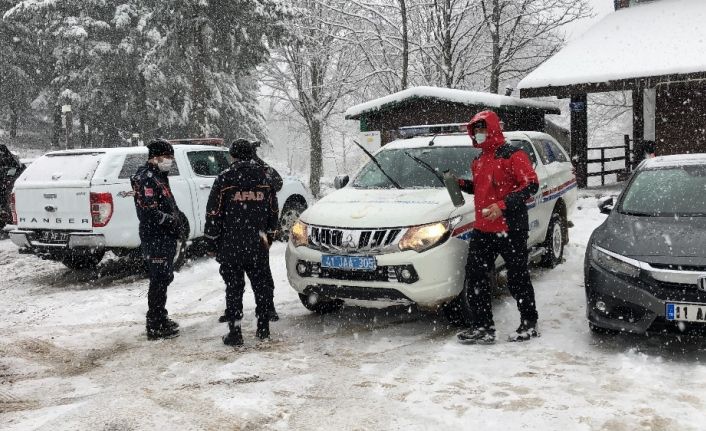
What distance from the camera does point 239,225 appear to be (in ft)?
17.5

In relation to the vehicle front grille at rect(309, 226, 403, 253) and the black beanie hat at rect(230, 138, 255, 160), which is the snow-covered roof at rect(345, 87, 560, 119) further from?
the black beanie hat at rect(230, 138, 255, 160)

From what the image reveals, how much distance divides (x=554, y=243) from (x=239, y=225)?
14.6 feet

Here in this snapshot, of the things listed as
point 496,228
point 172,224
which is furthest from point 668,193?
point 172,224

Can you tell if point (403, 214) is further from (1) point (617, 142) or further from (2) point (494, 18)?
(1) point (617, 142)

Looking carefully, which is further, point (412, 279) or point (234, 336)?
point (234, 336)

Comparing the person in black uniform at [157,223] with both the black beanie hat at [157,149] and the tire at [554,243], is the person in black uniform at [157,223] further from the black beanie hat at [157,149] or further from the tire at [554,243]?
the tire at [554,243]

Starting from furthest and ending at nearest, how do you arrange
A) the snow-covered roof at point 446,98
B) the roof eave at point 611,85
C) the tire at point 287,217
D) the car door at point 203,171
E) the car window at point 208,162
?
the roof eave at point 611,85
the snow-covered roof at point 446,98
the tire at point 287,217
the car window at point 208,162
the car door at point 203,171

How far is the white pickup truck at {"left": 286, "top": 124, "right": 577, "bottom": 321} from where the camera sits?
5270mm

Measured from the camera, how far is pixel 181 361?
16.8ft

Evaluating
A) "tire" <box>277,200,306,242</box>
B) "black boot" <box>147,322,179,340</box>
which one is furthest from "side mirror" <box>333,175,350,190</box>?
"tire" <box>277,200,306,242</box>

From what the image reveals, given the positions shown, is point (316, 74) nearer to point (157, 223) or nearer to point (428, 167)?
point (428, 167)

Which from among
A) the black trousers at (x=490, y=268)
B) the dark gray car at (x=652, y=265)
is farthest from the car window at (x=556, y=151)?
the black trousers at (x=490, y=268)

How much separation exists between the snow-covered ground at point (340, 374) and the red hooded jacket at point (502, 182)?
104cm

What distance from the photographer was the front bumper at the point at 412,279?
17.1 ft
